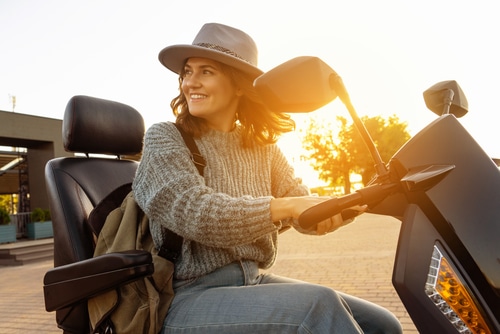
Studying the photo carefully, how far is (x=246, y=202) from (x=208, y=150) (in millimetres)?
540

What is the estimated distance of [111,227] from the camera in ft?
6.03

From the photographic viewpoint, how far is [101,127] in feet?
8.41

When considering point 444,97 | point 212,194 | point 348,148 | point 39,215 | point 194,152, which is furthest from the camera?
point 348,148

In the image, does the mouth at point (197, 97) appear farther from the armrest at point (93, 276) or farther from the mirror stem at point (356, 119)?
the mirror stem at point (356, 119)

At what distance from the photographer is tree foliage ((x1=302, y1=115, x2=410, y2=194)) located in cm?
4113

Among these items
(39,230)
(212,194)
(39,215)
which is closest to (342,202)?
(212,194)

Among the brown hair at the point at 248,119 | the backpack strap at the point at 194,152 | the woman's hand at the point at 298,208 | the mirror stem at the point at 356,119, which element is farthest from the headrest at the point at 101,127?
the mirror stem at the point at 356,119

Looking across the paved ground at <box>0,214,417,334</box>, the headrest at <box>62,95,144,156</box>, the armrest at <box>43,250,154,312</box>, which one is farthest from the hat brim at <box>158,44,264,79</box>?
the paved ground at <box>0,214,417,334</box>

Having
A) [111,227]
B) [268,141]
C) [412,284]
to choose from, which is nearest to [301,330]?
[412,284]

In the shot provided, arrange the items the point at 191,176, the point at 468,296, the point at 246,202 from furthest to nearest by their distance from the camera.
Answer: the point at 191,176 → the point at 246,202 → the point at 468,296

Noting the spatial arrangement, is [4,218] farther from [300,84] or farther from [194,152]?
[300,84]

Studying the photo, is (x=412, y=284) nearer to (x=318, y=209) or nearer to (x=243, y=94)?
(x=318, y=209)

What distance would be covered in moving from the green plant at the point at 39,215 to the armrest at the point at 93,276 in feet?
56.0

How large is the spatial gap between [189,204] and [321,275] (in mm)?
5834
